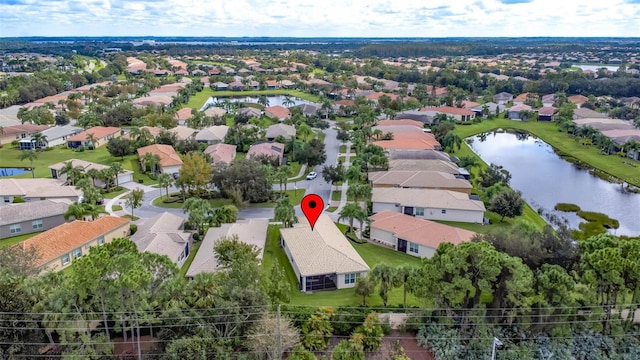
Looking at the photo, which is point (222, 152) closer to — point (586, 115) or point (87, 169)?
point (87, 169)

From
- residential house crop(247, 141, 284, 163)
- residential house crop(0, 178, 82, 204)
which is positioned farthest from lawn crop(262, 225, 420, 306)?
residential house crop(247, 141, 284, 163)

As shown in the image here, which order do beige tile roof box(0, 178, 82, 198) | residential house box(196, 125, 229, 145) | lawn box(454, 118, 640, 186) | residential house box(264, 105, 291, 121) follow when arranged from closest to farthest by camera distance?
beige tile roof box(0, 178, 82, 198) → lawn box(454, 118, 640, 186) → residential house box(196, 125, 229, 145) → residential house box(264, 105, 291, 121)

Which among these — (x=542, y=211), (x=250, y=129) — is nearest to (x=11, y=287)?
(x=542, y=211)

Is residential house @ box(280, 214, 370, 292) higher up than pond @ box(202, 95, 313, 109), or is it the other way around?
pond @ box(202, 95, 313, 109)

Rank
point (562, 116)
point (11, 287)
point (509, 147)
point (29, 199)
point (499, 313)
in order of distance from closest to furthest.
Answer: point (11, 287) < point (499, 313) < point (29, 199) < point (509, 147) < point (562, 116)

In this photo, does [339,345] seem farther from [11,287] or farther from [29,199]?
[29,199]

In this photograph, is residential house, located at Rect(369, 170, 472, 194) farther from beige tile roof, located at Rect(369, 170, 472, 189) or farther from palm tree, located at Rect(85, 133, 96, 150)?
palm tree, located at Rect(85, 133, 96, 150)

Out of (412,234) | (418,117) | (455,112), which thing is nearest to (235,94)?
(418,117)
